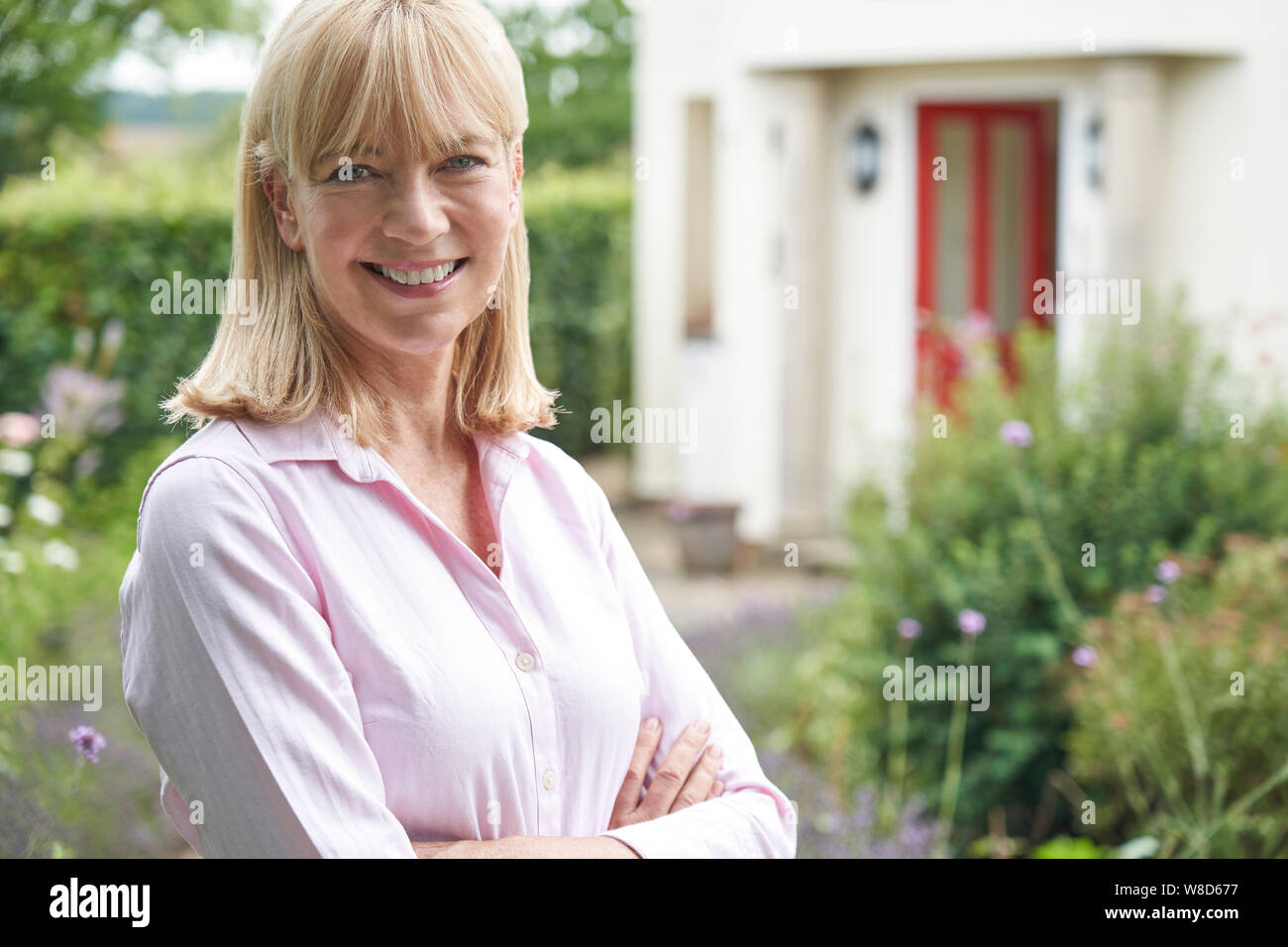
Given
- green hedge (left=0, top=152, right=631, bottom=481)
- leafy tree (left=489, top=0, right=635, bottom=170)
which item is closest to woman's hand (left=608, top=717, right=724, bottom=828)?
green hedge (left=0, top=152, right=631, bottom=481)

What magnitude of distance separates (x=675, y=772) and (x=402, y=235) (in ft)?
2.39

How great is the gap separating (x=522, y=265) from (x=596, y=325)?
10.4m

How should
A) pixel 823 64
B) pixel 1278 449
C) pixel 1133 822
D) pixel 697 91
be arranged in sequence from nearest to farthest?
1. pixel 1133 822
2. pixel 1278 449
3. pixel 823 64
4. pixel 697 91

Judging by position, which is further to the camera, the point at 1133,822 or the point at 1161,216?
the point at 1161,216

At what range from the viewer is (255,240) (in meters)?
1.63

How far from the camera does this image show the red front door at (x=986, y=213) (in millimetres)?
8867

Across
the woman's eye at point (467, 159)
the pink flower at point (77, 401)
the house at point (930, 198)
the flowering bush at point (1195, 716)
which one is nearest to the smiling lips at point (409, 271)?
the woman's eye at point (467, 159)

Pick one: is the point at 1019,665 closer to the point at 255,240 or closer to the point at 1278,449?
the point at 1278,449

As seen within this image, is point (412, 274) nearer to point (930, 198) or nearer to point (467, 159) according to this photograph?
point (467, 159)

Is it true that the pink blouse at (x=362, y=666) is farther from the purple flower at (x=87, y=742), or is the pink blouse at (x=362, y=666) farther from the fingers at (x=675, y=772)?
the purple flower at (x=87, y=742)

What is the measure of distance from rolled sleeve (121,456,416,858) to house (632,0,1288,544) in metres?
5.59

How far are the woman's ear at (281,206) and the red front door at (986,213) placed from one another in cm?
713

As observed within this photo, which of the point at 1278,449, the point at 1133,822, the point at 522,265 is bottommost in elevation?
the point at 1133,822

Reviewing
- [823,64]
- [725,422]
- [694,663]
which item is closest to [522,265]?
[694,663]
